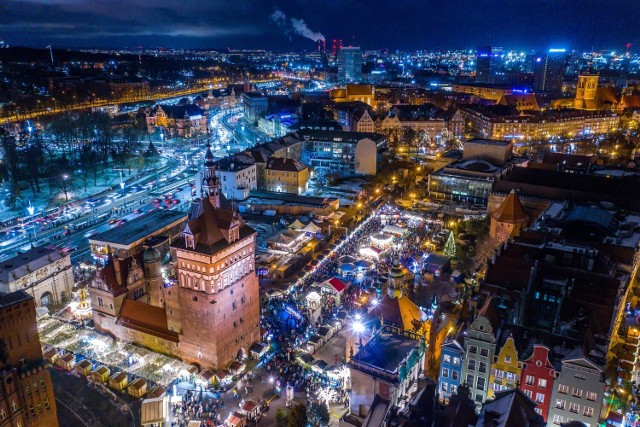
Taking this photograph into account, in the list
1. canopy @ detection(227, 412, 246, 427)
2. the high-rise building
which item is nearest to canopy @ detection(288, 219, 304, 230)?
canopy @ detection(227, 412, 246, 427)

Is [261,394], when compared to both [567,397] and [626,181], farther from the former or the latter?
[626,181]

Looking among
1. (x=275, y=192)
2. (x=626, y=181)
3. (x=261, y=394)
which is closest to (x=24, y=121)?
(x=275, y=192)

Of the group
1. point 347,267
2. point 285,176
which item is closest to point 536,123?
point 285,176

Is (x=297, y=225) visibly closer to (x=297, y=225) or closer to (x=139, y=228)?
(x=297, y=225)

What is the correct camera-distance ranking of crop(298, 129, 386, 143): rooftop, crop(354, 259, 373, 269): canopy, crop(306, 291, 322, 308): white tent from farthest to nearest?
crop(298, 129, 386, 143): rooftop < crop(354, 259, 373, 269): canopy < crop(306, 291, 322, 308): white tent

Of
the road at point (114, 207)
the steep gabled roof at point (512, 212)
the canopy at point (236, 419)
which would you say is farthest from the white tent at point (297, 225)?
the canopy at point (236, 419)

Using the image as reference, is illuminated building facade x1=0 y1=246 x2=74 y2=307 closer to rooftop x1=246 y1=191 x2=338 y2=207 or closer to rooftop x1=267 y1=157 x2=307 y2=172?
rooftop x1=246 y1=191 x2=338 y2=207
